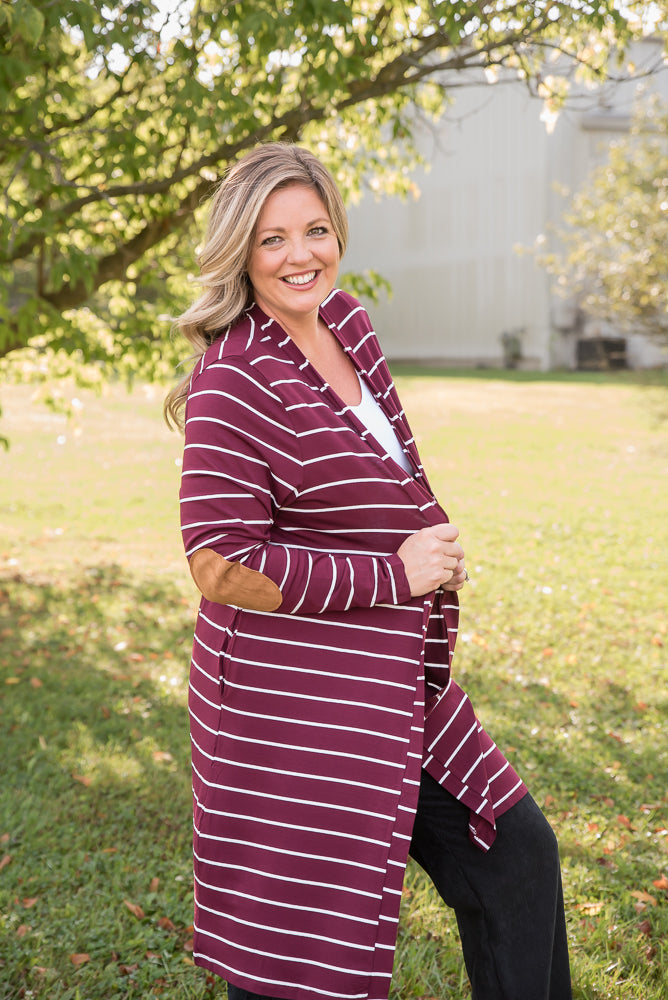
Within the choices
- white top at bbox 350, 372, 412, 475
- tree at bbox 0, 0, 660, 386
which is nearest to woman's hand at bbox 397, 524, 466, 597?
white top at bbox 350, 372, 412, 475

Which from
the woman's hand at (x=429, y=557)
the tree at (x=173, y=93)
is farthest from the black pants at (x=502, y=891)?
the tree at (x=173, y=93)

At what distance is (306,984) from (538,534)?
8.81m

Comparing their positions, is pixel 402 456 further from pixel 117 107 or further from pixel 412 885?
pixel 117 107

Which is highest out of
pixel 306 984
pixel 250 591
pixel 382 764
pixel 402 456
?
pixel 402 456

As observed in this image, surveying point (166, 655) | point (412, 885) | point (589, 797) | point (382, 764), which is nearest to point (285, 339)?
point (382, 764)

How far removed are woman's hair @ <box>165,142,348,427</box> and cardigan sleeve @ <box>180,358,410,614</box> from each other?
0.21 meters

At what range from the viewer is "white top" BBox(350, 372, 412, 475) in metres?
2.21

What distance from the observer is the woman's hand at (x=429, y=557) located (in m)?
2.03

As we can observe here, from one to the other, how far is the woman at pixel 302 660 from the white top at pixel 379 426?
52mm

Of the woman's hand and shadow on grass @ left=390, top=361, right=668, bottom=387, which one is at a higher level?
the woman's hand

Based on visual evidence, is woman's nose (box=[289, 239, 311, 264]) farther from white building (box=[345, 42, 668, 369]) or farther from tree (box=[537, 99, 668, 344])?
white building (box=[345, 42, 668, 369])

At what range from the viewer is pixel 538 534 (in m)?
10.5

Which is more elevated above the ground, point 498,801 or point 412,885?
point 498,801

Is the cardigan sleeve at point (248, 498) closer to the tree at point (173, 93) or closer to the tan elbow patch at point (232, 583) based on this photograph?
the tan elbow patch at point (232, 583)
